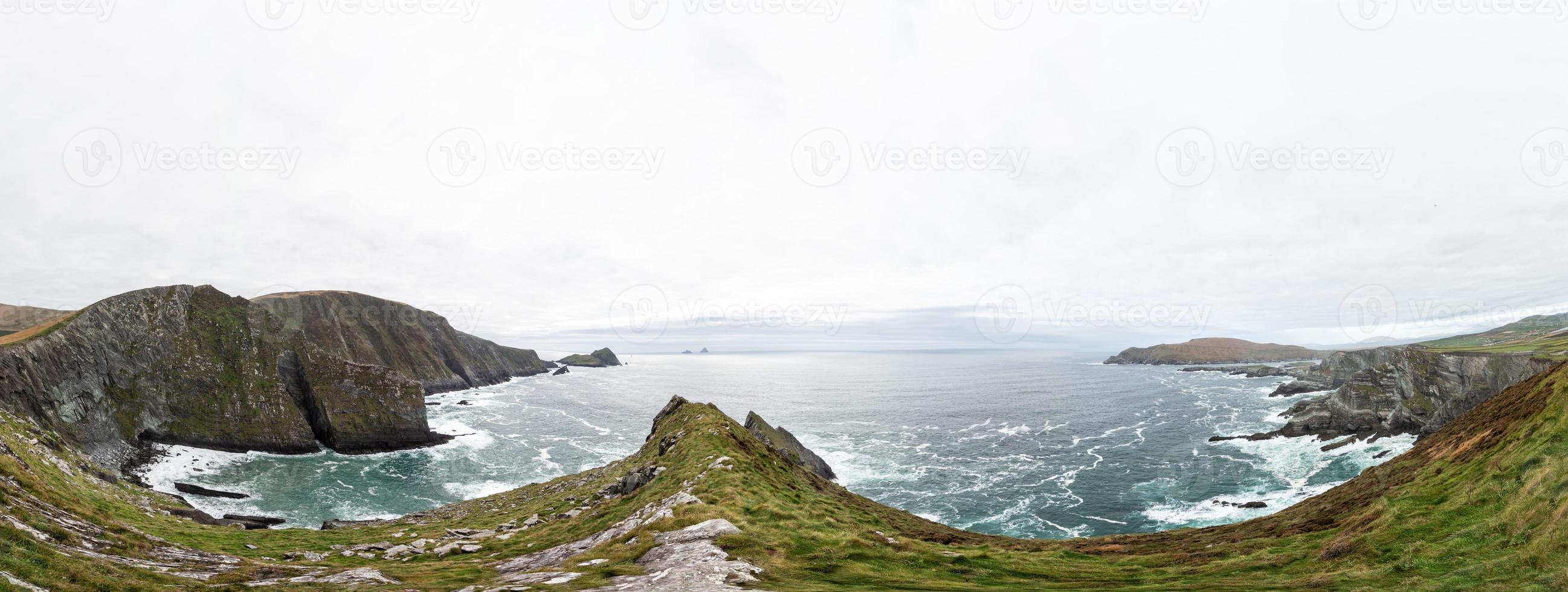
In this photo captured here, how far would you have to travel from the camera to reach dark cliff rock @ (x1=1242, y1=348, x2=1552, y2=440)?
2689 inches

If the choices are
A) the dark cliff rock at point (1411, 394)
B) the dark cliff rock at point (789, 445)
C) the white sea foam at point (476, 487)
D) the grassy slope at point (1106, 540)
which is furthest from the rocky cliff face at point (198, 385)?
the dark cliff rock at point (1411, 394)

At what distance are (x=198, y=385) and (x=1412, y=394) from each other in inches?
6726

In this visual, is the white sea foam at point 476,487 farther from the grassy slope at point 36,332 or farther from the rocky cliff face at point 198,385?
the grassy slope at point 36,332

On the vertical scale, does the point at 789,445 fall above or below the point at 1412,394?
below

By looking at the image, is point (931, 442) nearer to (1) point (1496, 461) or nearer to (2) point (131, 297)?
(1) point (1496, 461)

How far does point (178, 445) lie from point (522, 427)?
4366 cm

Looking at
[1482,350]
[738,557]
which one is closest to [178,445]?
[738,557]

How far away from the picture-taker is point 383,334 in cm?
14738

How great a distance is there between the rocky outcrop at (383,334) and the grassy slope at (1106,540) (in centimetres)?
11298

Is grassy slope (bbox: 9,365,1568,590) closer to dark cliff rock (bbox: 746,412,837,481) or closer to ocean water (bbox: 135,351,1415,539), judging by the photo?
ocean water (bbox: 135,351,1415,539)

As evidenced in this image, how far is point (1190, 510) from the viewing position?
5066 centimetres

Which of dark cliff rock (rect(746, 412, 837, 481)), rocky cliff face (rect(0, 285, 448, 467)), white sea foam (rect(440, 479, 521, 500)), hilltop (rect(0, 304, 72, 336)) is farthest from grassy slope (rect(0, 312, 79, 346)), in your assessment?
dark cliff rock (rect(746, 412, 837, 481))

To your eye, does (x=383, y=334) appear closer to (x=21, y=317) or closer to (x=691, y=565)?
(x=21, y=317)

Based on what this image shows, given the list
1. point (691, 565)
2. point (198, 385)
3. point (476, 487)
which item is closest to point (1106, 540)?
point (691, 565)
